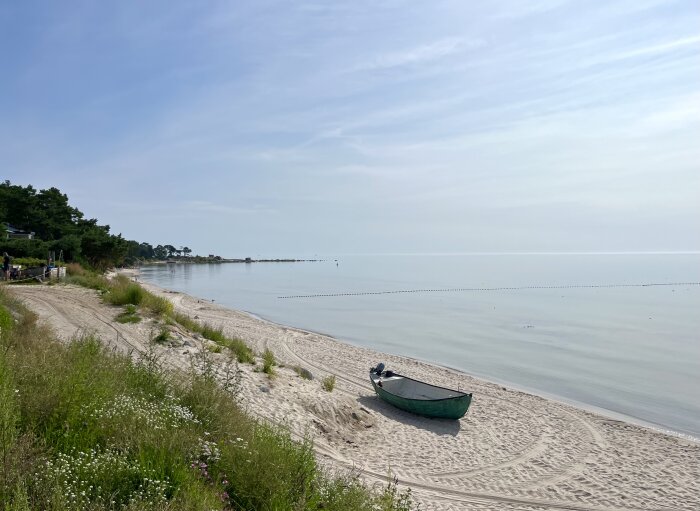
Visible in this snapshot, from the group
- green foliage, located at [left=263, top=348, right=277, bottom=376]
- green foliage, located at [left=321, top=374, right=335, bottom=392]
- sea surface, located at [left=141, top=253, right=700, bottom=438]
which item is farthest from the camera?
sea surface, located at [left=141, top=253, right=700, bottom=438]

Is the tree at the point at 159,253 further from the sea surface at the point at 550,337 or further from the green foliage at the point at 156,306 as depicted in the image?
the green foliage at the point at 156,306

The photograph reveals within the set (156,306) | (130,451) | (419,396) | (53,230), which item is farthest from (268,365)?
(53,230)

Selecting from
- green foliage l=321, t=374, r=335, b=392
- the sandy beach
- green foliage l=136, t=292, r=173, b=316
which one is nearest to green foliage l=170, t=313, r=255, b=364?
green foliage l=136, t=292, r=173, b=316

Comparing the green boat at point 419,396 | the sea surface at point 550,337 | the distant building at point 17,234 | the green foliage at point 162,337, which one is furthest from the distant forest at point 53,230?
the green boat at point 419,396

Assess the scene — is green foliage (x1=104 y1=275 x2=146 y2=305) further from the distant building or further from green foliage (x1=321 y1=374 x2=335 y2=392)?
the distant building

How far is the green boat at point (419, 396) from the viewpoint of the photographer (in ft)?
49.0

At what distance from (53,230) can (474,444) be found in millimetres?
57837

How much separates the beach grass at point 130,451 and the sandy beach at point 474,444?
7.65 ft

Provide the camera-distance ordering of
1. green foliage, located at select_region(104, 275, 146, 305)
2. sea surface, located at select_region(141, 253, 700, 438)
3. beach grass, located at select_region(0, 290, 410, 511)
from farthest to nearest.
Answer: sea surface, located at select_region(141, 253, 700, 438) < green foliage, located at select_region(104, 275, 146, 305) < beach grass, located at select_region(0, 290, 410, 511)

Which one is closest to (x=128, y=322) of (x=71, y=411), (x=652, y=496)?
(x=71, y=411)

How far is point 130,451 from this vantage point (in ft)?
16.4

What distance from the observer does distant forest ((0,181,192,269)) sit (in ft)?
132

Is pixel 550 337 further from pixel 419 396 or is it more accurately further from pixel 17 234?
pixel 17 234

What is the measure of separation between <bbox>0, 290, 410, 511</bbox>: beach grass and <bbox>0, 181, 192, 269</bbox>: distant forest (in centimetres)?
3779
